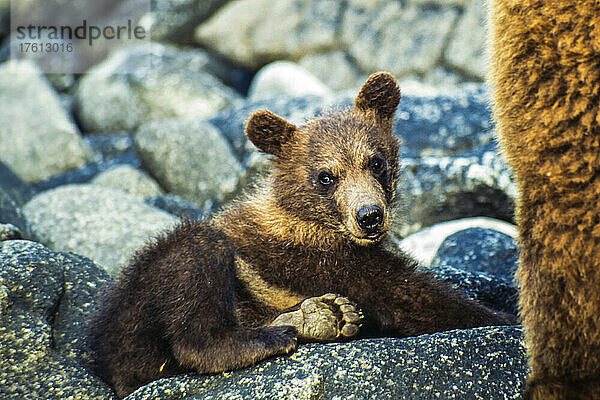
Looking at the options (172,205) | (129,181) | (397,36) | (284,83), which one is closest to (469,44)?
(397,36)

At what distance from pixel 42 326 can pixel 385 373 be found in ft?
6.96

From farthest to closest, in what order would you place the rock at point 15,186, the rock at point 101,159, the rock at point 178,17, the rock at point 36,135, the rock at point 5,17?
the rock at point 5,17
the rock at point 178,17
the rock at point 36,135
the rock at point 101,159
the rock at point 15,186

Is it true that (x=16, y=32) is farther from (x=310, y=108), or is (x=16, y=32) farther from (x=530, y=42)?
(x=530, y=42)

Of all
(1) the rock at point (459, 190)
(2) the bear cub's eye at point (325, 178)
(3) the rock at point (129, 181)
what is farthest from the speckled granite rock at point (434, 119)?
(2) the bear cub's eye at point (325, 178)

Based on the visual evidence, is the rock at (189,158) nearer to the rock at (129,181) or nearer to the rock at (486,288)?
the rock at (129,181)

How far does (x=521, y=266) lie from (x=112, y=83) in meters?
11.4

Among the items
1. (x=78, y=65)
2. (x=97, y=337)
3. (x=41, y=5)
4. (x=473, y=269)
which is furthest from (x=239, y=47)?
(x=97, y=337)

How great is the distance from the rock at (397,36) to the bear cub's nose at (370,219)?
37.2ft

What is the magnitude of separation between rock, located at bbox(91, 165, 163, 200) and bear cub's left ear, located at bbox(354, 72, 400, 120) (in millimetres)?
5065

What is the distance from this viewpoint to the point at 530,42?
2873 mm

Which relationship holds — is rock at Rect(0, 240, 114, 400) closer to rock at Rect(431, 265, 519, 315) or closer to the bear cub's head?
the bear cub's head

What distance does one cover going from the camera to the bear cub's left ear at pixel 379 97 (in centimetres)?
512

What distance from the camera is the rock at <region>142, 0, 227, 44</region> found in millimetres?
16281

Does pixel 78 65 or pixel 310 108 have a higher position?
pixel 78 65
